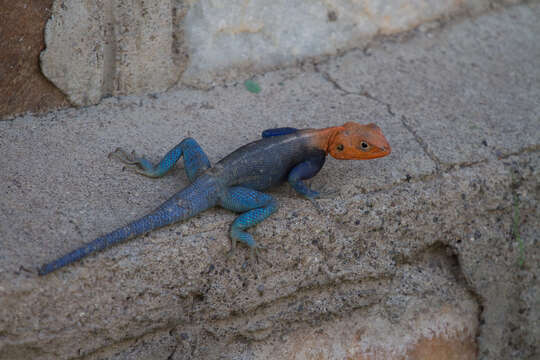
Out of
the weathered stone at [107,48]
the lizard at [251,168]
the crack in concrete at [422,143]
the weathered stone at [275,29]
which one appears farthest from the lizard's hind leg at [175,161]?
the crack in concrete at [422,143]

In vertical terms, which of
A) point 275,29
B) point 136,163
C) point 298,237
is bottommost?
point 298,237

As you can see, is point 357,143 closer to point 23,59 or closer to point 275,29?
point 275,29

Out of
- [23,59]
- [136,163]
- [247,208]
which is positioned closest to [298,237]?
[247,208]

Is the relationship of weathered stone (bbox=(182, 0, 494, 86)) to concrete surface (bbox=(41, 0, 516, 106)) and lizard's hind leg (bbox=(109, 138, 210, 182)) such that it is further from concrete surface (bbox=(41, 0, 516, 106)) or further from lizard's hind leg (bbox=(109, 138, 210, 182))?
lizard's hind leg (bbox=(109, 138, 210, 182))

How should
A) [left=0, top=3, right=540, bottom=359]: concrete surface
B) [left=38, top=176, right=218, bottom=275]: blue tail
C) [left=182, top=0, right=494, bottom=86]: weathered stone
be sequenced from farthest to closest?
[left=182, top=0, right=494, bottom=86]: weathered stone → [left=0, top=3, right=540, bottom=359]: concrete surface → [left=38, top=176, right=218, bottom=275]: blue tail

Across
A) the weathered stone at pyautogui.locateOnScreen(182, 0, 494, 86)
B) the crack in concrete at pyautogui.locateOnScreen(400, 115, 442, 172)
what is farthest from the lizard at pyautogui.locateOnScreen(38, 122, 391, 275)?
the weathered stone at pyautogui.locateOnScreen(182, 0, 494, 86)

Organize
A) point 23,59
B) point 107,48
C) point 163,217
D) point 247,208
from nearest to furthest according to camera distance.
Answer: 1. point 163,217
2. point 247,208
3. point 23,59
4. point 107,48

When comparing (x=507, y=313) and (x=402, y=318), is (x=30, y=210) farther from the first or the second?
(x=507, y=313)
